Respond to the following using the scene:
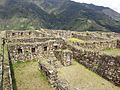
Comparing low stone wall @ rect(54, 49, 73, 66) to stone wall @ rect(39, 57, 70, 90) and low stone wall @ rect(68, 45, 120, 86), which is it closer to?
low stone wall @ rect(68, 45, 120, 86)

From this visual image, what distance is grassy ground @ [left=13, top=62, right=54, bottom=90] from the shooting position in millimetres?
18109

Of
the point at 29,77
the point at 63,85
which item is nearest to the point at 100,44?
the point at 29,77

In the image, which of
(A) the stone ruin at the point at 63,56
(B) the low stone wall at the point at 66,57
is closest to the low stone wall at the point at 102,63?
(A) the stone ruin at the point at 63,56

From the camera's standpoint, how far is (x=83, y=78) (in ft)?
61.8

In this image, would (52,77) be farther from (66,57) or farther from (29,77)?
(66,57)

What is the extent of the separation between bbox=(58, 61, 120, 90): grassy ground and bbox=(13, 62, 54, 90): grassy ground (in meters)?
1.35

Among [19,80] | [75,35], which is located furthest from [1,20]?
[19,80]

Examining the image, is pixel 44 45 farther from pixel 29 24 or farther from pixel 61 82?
pixel 29 24

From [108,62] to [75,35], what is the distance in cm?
1893

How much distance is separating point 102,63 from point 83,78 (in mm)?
1903

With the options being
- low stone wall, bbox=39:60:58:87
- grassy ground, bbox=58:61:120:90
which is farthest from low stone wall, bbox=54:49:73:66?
low stone wall, bbox=39:60:58:87

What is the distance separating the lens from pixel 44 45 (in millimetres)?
26031

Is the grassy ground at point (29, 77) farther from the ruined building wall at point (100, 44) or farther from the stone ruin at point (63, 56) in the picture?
the ruined building wall at point (100, 44)

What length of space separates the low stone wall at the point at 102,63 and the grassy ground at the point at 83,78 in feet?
1.26
